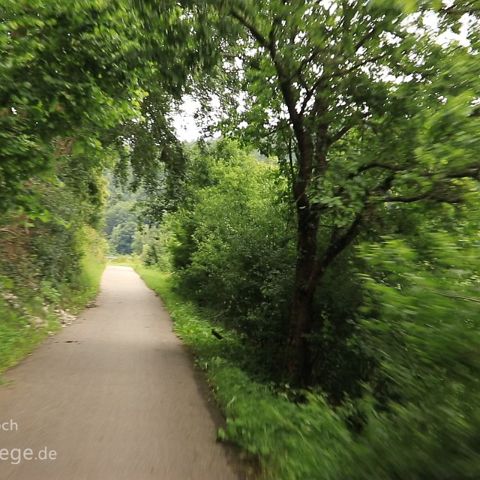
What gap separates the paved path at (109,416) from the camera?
480 centimetres

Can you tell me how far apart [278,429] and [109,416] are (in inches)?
89.5

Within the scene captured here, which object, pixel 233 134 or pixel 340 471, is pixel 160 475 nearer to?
pixel 340 471

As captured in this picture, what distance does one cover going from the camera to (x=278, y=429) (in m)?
5.52

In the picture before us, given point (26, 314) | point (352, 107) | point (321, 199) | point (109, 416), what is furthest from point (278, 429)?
point (26, 314)

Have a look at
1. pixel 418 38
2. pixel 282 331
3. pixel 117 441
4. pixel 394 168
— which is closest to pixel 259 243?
pixel 282 331

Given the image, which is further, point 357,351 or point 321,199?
point 357,351

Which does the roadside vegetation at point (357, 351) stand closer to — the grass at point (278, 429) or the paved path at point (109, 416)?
the grass at point (278, 429)

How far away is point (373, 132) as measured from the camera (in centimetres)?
773

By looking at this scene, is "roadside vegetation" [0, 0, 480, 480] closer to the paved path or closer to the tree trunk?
the tree trunk

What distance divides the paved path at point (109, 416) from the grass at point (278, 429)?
31 centimetres

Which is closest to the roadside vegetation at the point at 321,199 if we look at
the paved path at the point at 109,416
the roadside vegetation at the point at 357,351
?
the roadside vegetation at the point at 357,351

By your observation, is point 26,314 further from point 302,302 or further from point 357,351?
point 357,351

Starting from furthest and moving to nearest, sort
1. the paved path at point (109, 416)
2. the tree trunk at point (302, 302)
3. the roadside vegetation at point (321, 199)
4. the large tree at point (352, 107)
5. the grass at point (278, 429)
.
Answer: the tree trunk at point (302, 302) < the large tree at point (352, 107) < the paved path at point (109, 416) < the grass at point (278, 429) < the roadside vegetation at point (321, 199)

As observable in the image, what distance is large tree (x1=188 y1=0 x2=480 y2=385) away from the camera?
574cm
